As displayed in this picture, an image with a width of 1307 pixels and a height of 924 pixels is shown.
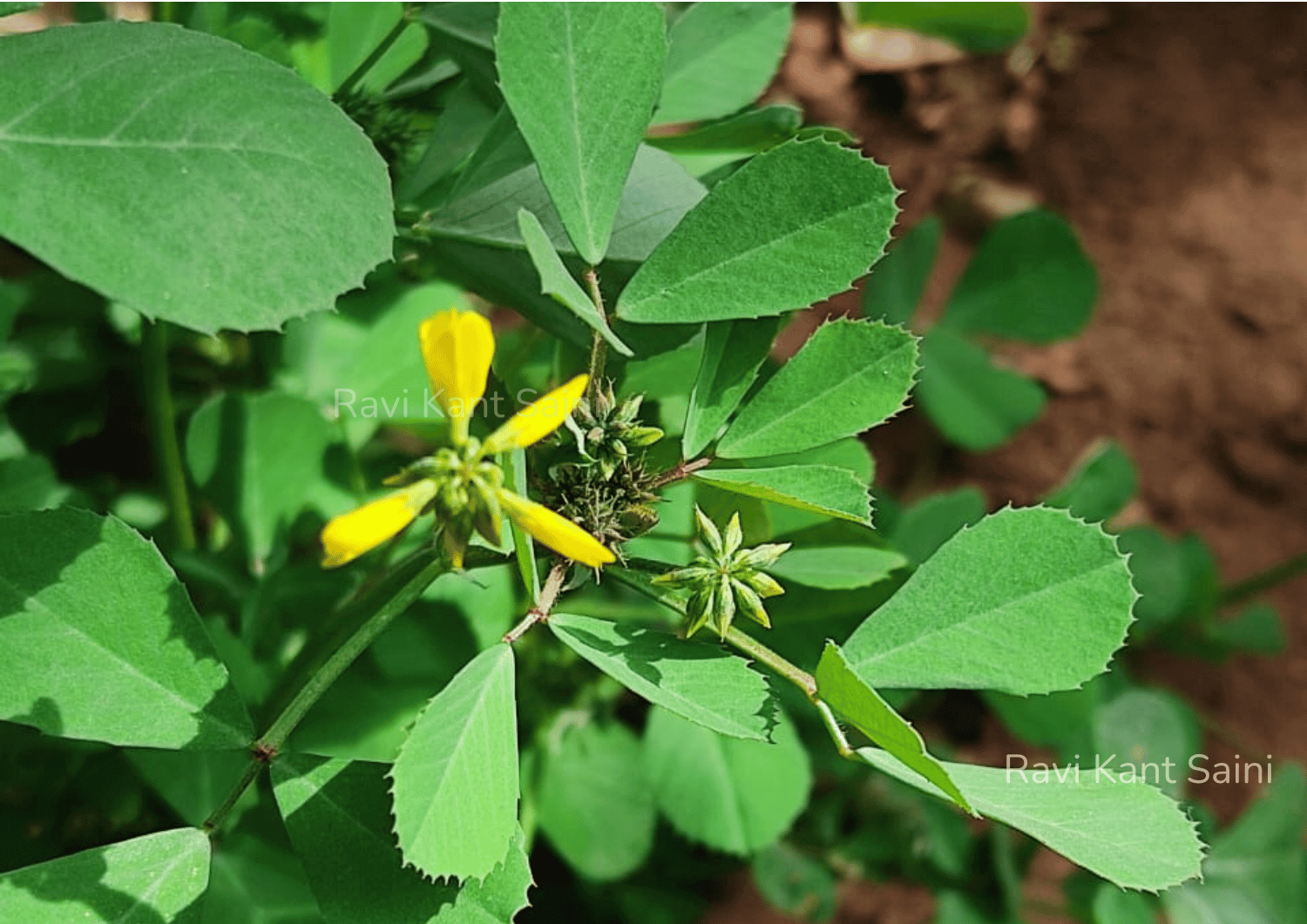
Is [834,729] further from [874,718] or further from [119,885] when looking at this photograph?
[119,885]

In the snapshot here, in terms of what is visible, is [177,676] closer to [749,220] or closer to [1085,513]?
[749,220]

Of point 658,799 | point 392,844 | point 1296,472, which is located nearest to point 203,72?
point 392,844

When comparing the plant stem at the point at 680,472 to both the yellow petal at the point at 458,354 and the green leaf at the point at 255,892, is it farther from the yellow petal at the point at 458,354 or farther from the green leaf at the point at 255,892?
the green leaf at the point at 255,892

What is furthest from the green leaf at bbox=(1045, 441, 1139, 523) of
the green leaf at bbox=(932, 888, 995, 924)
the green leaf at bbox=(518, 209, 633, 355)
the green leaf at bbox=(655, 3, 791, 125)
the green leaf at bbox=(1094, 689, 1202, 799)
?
the green leaf at bbox=(518, 209, 633, 355)

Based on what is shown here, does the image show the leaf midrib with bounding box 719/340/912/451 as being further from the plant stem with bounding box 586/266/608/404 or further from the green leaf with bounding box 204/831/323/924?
the green leaf with bounding box 204/831/323/924

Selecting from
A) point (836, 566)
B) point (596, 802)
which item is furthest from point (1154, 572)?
point (836, 566)

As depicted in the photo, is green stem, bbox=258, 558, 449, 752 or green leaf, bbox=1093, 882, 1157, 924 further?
green leaf, bbox=1093, 882, 1157, 924
